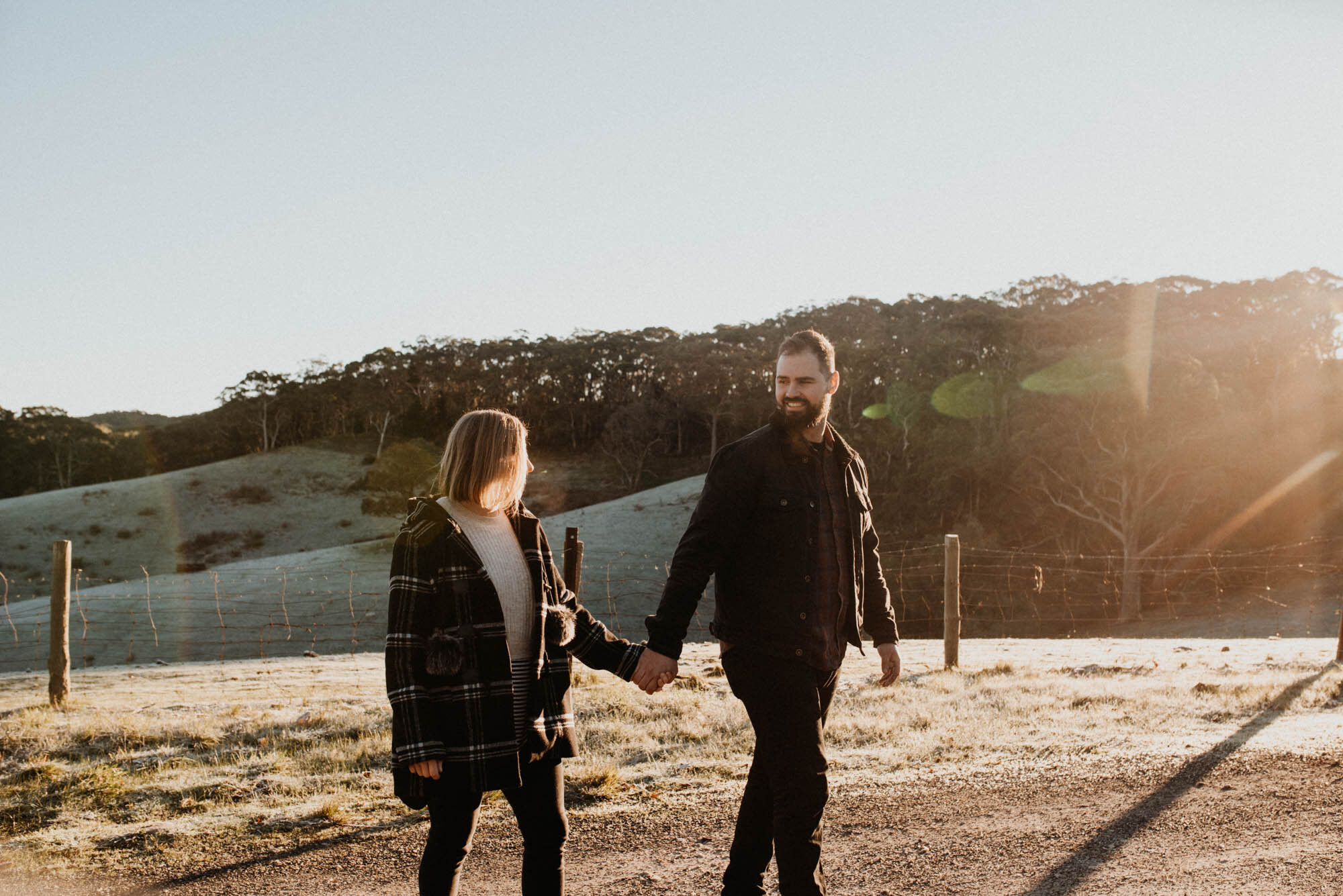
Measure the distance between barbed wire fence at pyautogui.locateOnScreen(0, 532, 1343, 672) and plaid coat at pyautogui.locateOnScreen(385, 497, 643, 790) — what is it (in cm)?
1688

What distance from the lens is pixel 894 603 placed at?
83.2 feet

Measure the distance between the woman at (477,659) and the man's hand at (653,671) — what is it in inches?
1.2

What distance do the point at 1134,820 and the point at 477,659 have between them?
3.47 meters

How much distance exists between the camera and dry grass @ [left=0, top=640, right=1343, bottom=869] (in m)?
4.61

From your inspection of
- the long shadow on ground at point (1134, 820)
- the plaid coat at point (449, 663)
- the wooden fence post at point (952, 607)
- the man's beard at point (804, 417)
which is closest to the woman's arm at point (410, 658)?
the plaid coat at point (449, 663)

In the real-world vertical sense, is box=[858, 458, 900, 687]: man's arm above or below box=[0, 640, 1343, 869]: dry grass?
above

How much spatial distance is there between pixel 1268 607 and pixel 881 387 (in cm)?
1533

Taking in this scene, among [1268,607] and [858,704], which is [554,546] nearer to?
[1268,607]

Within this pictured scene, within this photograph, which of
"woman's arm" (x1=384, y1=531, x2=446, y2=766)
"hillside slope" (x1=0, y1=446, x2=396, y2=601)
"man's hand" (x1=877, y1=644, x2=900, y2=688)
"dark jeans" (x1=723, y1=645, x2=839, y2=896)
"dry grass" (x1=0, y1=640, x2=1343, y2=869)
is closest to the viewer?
"woman's arm" (x1=384, y1=531, x2=446, y2=766)

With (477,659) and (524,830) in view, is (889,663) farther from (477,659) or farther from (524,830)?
(477,659)

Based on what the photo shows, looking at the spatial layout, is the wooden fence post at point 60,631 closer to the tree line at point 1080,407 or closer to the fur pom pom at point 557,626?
the fur pom pom at point 557,626

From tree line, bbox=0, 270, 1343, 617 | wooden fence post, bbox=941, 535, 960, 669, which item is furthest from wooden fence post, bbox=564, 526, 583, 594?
tree line, bbox=0, 270, 1343, 617

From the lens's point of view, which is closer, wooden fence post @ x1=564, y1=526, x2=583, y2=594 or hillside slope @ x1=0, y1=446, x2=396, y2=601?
wooden fence post @ x1=564, y1=526, x2=583, y2=594

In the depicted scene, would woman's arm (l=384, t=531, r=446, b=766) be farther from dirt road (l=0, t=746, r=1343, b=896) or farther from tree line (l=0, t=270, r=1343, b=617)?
tree line (l=0, t=270, r=1343, b=617)
